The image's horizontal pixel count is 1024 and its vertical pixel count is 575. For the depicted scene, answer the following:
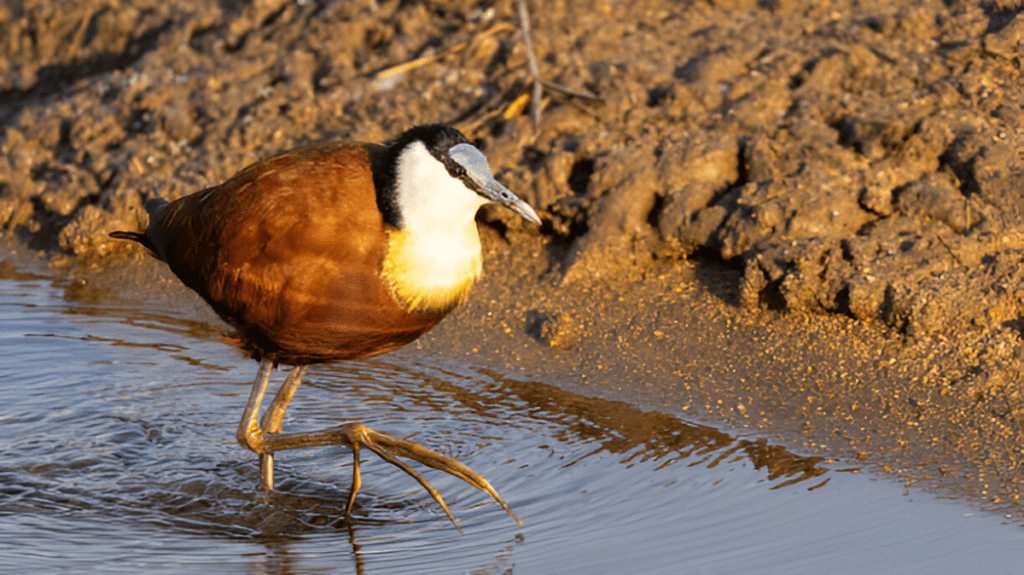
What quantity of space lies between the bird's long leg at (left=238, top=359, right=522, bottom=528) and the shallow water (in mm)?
179

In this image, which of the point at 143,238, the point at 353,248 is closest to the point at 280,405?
the point at 143,238

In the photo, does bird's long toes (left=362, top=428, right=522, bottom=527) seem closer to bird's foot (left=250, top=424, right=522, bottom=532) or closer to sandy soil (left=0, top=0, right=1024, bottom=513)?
bird's foot (left=250, top=424, right=522, bottom=532)

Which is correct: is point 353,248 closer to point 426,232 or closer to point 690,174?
point 426,232

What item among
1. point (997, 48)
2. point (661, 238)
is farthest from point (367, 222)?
point (997, 48)

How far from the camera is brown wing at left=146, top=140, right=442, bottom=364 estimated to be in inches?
155

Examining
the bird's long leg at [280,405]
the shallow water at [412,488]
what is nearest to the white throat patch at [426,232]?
the shallow water at [412,488]

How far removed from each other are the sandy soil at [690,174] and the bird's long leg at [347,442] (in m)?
1.21

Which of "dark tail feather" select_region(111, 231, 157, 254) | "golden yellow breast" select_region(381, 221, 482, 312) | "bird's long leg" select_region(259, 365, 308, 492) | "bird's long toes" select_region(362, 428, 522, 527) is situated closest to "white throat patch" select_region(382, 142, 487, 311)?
"golden yellow breast" select_region(381, 221, 482, 312)

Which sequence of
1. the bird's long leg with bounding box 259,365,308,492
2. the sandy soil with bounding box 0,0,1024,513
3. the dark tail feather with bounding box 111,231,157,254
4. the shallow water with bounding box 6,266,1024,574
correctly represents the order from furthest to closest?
1. the sandy soil with bounding box 0,0,1024,513
2. the dark tail feather with bounding box 111,231,157,254
3. the bird's long leg with bounding box 259,365,308,492
4. the shallow water with bounding box 6,266,1024,574

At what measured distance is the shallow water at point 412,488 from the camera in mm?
3861

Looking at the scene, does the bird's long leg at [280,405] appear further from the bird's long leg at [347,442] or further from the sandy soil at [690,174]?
the sandy soil at [690,174]

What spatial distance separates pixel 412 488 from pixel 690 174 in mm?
2388

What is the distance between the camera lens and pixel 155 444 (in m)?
4.98

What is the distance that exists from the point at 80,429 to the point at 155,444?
1.18 feet
